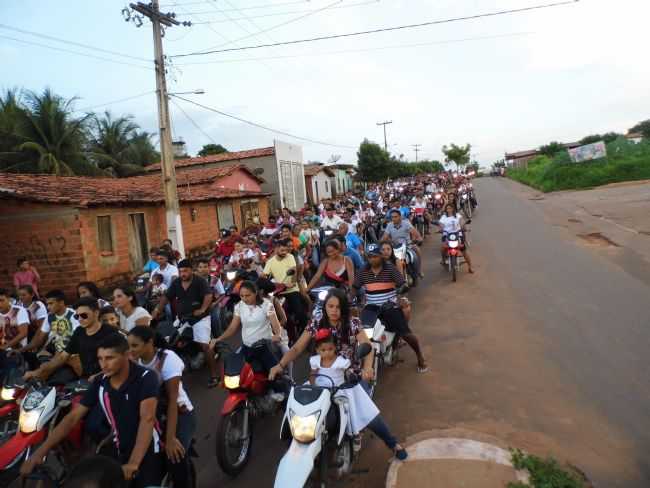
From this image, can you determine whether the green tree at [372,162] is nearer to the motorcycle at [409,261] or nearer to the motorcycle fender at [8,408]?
the motorcycle at [409,261]

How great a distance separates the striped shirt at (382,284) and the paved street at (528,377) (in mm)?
988

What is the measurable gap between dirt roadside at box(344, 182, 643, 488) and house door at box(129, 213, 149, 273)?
10.4 meters

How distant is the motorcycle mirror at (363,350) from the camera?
11.0ft

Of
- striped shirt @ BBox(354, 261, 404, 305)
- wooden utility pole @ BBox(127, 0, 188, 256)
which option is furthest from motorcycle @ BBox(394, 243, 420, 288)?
wooden utility pole @ BBox(127, 0, 188, 256)

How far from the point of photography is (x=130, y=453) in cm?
281

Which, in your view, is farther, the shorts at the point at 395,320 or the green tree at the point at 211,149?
the green tree at the point at 211,149

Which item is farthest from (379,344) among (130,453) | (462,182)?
(462,182)

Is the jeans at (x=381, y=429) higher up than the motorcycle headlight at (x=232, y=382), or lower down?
lower down

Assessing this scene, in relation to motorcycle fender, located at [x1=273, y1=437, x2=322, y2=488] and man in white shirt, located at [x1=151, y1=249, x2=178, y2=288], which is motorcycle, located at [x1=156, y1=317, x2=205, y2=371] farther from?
motorcycle fender, located at [x1=273, y1=437, x2=322, y2=488]

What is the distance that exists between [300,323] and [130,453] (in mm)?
3728

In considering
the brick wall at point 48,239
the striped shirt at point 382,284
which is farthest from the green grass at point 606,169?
the brick wall at point 48,239

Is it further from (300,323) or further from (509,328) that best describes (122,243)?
(509,328)

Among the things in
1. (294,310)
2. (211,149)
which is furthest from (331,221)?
(211,149)

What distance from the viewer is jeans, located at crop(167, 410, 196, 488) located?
9.89 feet
